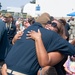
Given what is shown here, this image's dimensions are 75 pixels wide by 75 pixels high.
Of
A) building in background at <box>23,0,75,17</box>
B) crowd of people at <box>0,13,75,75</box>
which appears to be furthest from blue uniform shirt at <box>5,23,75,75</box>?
building in background at <box>23,0,75,17</box>

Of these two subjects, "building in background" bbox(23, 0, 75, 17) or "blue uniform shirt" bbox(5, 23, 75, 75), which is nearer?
"blue uniform shirt" bbox(5, 23, 75, 75)

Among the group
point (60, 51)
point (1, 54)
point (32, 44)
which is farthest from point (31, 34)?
point (1, 54)

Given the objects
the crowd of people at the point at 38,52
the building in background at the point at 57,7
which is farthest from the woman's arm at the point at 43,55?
the building in background at the point at 57,7

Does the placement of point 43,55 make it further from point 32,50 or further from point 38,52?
point 32,50

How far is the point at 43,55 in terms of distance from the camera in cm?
369

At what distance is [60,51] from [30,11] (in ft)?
164

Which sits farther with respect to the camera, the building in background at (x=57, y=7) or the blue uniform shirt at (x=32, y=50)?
the building in background at (x=57, y=7)

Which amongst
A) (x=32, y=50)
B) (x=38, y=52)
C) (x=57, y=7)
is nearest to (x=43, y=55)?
(x=38, y=52)

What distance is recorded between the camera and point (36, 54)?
376 cm

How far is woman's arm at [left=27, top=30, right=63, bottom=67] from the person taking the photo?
370 cm

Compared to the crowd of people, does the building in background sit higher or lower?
lower

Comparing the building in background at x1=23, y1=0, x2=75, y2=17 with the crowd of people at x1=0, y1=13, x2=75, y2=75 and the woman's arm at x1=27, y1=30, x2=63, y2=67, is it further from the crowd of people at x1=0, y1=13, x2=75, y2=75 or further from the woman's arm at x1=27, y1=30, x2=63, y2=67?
the woman's arm at x1=27, y1=30, x2=63, y2=67

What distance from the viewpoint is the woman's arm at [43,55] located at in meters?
3.70

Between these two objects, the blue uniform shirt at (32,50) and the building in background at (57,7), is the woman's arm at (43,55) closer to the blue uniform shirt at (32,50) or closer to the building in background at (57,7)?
the blue uniform shirt at (32,50)
